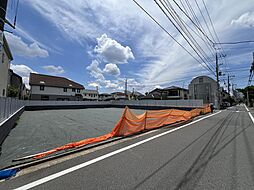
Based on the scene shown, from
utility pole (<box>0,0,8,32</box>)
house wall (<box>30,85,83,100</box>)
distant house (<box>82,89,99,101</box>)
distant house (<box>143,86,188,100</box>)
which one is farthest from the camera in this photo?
distant house (<box>82,89,99,101</box>)

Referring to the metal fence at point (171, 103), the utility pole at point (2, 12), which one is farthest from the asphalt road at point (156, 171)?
the metal fence at point (171, 103)

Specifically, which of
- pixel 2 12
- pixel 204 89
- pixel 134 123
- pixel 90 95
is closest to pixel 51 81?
pixel 90 95


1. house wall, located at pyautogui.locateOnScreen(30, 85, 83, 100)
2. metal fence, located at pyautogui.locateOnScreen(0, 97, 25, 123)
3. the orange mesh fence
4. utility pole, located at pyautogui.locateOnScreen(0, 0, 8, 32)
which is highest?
utility pole, located at pyautogui.locateOnScreen(0, 0, 8, 32)

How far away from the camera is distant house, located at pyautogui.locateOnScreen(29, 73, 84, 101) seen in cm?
3375

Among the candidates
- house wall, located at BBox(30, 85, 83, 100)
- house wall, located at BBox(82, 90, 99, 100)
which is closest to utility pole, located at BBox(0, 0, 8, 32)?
house wall, located at BBox(30, 85, 83, 100)

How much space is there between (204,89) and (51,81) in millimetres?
38201

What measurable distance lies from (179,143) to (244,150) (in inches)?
72.5

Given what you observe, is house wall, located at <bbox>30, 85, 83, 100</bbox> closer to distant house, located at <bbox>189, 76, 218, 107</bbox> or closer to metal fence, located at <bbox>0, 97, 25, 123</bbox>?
metal fence, located at <bbox>0, 97, 25, 123</bbox>

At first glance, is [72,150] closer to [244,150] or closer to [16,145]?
[16,145]

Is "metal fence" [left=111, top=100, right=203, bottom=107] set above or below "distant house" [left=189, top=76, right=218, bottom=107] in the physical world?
below

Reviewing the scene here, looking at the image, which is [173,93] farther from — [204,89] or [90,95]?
[90,95]

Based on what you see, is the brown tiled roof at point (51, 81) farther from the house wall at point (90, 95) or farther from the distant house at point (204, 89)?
the distant house at point (204, 89)

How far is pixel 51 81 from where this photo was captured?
3688cm

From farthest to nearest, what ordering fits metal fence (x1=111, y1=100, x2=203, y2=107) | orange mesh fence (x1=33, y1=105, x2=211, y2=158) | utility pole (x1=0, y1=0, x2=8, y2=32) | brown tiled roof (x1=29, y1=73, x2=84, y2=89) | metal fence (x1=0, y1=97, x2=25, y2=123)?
brown tiled roof (x1=29, y1=73, x2=84, y2=89)
metal fence (x1=111, y1=100, x2=203, y2=107)
metal fence (x1=0, y1=97, x2=25, y2=123)
orange mesh fence (x1=33, y1=105, x2=211, y2=158)
utility pole (x1=0, y1=0, x2=8, y2=32)
